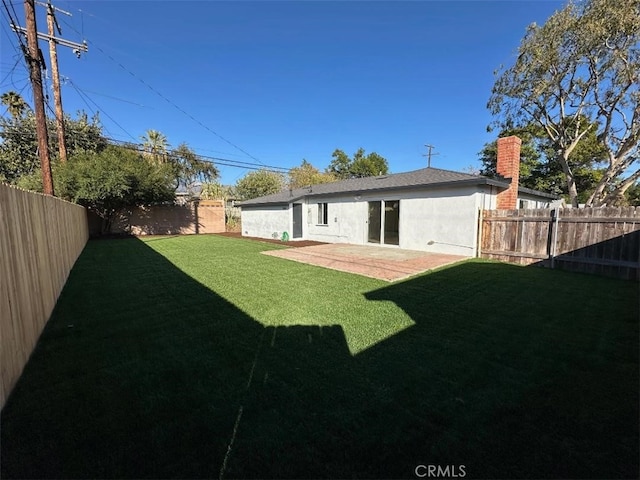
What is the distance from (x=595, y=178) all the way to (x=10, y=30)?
35.2m

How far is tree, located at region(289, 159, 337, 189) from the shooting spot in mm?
34594

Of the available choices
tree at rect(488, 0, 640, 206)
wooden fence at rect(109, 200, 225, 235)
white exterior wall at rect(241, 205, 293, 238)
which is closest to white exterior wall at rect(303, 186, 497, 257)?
white exterior wall at rect(241, 205, 293, 238)

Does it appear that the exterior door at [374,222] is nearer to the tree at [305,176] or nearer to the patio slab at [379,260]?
the patio slab at [379,260]

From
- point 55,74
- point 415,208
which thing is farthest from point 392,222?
point 55,74

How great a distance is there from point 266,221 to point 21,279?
14.7 metres

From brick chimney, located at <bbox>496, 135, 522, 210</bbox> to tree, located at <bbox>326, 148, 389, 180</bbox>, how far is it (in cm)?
3055

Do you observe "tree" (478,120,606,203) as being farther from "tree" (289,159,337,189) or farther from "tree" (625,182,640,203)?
"tree" (289,159,337,189)

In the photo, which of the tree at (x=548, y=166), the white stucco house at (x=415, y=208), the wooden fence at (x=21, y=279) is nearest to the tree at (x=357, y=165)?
the tree at (x=548, y=166)

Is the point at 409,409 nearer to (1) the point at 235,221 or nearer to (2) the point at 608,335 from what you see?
(2) the point at 608,335

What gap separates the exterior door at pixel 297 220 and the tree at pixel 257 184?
18689mm

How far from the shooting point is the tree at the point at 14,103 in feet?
63.8

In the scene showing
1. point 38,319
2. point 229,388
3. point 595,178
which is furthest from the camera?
point 595,178

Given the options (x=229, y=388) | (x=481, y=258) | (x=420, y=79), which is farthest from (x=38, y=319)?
(x=420, y=79)

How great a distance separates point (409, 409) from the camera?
230cm
